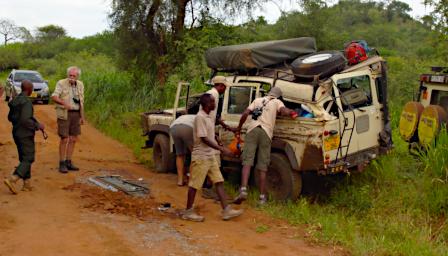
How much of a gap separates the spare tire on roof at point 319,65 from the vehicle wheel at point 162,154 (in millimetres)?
3052

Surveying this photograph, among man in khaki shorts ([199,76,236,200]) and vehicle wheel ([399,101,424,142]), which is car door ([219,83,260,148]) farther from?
vehicle wheel ([399,101,424,142])

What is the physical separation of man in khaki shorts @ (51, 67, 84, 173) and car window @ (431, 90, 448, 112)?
19.5 feet

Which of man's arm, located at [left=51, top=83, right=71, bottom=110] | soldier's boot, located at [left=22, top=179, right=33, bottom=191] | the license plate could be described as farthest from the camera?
man's arm, located at [left=51, top=83, right=71, bottom=110]

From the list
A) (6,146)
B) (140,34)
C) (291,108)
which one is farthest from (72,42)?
(291,108)

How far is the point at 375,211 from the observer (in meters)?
7.31

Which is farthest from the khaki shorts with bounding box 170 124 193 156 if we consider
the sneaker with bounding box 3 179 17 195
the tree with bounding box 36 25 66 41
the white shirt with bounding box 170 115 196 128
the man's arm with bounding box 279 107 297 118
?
the tree with bounding box 36 25 66 41

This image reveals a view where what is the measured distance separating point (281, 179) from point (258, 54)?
195 cm

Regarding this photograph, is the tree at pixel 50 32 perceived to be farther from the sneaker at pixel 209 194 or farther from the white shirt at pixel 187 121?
the sneaker at pixel 209 194

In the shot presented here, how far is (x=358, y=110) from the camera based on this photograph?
764 centimetres

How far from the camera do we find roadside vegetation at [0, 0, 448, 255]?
6.25m

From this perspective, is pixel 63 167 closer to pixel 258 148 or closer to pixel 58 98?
pixel 58 98

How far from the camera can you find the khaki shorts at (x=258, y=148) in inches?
287

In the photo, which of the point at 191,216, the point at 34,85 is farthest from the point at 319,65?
the point at 34,85

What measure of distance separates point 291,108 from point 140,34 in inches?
383
